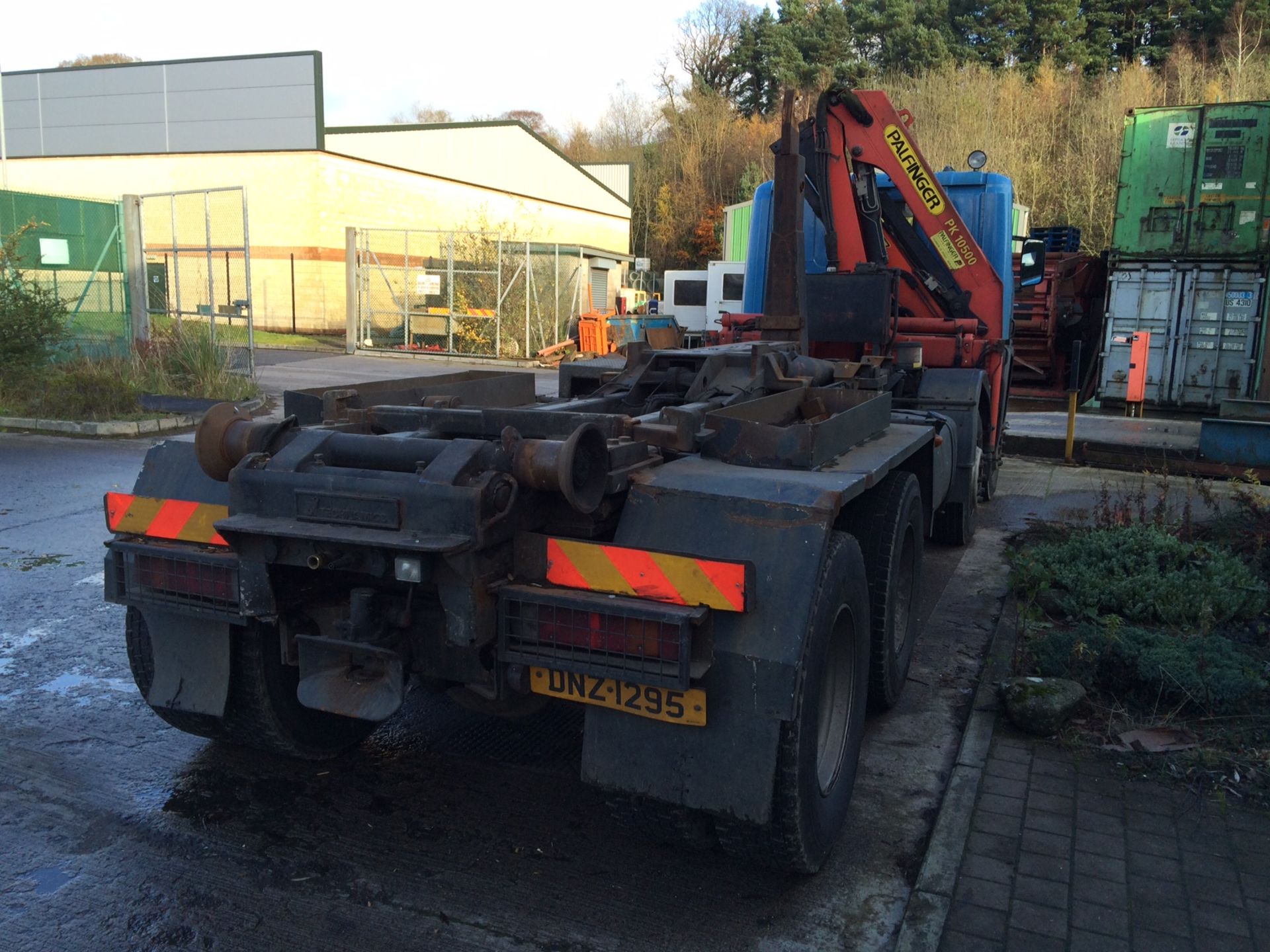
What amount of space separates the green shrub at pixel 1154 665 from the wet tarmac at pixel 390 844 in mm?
507

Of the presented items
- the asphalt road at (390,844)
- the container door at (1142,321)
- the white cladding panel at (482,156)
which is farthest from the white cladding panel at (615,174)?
the asphalt road at (390,844)

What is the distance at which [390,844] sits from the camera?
11.2 feet

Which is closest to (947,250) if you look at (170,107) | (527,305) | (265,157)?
(527,305)

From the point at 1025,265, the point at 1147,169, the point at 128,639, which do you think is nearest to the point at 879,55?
the point at 1147,169

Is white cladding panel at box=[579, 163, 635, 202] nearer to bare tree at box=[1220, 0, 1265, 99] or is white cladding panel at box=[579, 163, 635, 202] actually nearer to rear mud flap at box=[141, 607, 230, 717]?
bare tree at box=[1220, 0, 1265, 99]

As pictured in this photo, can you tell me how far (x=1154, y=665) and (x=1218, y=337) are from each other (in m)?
13.2

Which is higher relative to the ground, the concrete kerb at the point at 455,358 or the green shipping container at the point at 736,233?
the green shipping container at the point at 736,233

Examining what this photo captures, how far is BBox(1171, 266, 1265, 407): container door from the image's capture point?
50.0 feet

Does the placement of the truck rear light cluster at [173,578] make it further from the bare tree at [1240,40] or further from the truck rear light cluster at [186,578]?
the bare tree at [1240,40]

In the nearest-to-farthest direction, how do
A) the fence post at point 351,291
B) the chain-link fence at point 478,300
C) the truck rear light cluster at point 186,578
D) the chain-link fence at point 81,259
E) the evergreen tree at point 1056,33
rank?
the truck rear light cluster at point 186,578
the chain-link fence at point 81,259
the chain-link fence at point 478,300
the fence post at point 351,291
the evergreen tree at point 1056,33

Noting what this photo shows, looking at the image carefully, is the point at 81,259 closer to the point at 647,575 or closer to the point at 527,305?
the point at 527,305

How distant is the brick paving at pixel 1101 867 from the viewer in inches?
116

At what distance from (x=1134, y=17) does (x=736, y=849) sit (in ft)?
140

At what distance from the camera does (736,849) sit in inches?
121
